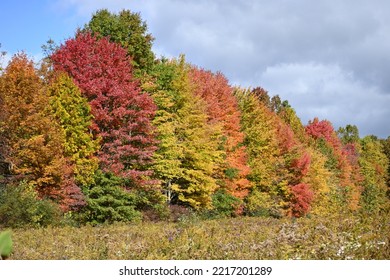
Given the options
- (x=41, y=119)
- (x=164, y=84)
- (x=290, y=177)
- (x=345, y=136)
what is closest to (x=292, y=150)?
(x=290, y=177)

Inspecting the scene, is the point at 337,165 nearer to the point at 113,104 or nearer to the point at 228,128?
the point at 228,128

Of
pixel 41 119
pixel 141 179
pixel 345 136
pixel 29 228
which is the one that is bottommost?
pixel 29 228

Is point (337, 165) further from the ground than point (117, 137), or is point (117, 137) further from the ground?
point (337, 165)

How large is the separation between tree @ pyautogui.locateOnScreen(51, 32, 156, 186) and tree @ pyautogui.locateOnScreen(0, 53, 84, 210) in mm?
3396

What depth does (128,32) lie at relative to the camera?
38.2 metres

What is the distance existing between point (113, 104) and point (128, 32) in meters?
8.79

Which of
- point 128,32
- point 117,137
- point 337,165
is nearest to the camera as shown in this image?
point 117,137

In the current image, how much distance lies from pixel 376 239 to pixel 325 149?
66.7 metres

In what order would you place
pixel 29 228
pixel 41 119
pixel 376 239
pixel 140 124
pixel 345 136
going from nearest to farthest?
pixel 376 239 < pixel 29 228 < pixel 41 119 < pixel 140 124 < pixel 345 136

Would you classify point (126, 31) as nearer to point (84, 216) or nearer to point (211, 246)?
point (84, 216)

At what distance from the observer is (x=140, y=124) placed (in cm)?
3244

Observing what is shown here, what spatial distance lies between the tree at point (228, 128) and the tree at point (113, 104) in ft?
27.4

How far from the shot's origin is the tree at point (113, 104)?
1227 inches

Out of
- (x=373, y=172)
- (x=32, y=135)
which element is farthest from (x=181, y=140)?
(x=373, y=172)
